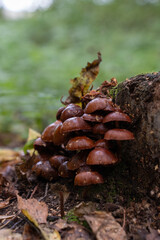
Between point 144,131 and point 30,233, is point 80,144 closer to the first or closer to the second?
point 144,131

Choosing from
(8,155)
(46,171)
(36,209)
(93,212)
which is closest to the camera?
(93,212)

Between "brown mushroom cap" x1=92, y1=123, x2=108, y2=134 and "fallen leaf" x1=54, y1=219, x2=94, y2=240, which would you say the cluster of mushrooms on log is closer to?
"brown mushroom cap" x1=92, y1=123, x2=108, y2=134

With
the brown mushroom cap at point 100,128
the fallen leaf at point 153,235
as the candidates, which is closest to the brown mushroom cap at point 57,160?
the brown mushroom cap at point 100,128

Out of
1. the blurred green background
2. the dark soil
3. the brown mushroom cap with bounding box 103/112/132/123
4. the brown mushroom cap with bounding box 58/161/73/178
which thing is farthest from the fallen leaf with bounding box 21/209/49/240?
the blurred green background

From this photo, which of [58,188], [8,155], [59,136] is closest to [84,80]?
[59,136]

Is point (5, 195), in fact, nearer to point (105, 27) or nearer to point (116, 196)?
point (116, 196)

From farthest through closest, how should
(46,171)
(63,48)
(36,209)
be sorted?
1. (63,48)
2. (46,171)
3. (36,209)

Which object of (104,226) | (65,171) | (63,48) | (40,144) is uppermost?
(63,48)
